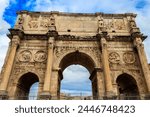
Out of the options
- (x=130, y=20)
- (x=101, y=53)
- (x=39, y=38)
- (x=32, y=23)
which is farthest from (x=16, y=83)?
(x=130, y=20)

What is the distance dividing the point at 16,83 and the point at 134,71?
11204mm

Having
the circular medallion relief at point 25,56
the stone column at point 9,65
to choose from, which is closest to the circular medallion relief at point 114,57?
the circular medallion relief at point 25,56

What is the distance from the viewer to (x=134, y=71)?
680 inches

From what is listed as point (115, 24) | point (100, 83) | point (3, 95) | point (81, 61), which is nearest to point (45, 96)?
point (3, 95)

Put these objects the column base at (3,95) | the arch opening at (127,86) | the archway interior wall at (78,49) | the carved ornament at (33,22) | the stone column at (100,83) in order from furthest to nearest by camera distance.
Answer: the carved ornament at (33,22) → the archway interior wall at (78,49) → the arch opening at (127,86) → the stone column at (100,83) → the column base at (3,95)

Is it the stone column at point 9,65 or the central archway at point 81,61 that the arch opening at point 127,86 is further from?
the stone column at point 9,65

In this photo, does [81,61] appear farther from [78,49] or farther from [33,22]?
[33,22]

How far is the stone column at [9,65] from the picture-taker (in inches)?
580

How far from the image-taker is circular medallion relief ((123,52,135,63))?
17763 mm

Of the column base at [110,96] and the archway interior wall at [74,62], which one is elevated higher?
the archway interior wall at [74,62]

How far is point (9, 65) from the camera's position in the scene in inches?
627

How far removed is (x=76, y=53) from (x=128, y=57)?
528 cm

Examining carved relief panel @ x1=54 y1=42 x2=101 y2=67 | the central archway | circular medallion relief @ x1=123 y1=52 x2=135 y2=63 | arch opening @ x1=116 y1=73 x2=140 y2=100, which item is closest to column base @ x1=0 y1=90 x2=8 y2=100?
the central archway

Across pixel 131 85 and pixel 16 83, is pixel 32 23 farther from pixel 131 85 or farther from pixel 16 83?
pixel 131 85
